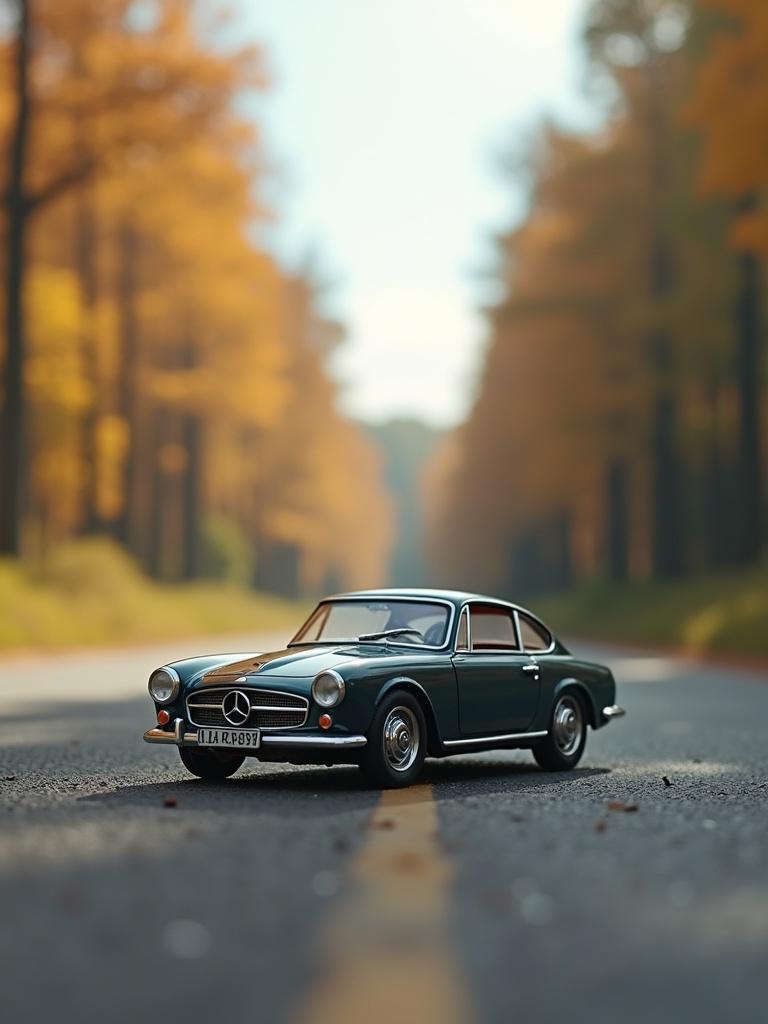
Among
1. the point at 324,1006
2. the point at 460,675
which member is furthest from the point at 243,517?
the point at 324,1006

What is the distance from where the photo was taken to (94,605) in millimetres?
32688

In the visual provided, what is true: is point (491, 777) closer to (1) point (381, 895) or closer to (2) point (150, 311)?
(1) point (381, 895)

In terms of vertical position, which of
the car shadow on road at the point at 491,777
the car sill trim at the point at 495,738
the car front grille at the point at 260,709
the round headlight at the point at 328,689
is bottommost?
the car shadow on road at the point at 491,777

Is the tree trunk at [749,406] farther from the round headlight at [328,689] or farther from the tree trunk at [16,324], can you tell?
the round headlight at [328,689]

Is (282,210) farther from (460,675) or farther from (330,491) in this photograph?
(460,675)

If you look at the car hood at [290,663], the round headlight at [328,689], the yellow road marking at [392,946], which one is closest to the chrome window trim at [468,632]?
the car hood at [290,663]

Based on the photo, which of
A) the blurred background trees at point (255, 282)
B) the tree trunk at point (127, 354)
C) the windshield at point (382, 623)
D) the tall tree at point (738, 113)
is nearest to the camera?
the windshield at point (382, 623)

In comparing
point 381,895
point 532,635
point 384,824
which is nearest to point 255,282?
point 532,635

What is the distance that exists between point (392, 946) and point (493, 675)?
5.57 metres

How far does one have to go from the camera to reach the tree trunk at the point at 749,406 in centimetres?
3278

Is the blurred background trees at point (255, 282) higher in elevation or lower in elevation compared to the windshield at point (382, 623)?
higher

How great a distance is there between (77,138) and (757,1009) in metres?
27.6

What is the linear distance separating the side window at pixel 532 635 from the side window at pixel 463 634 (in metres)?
0.70

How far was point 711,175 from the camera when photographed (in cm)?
2658
